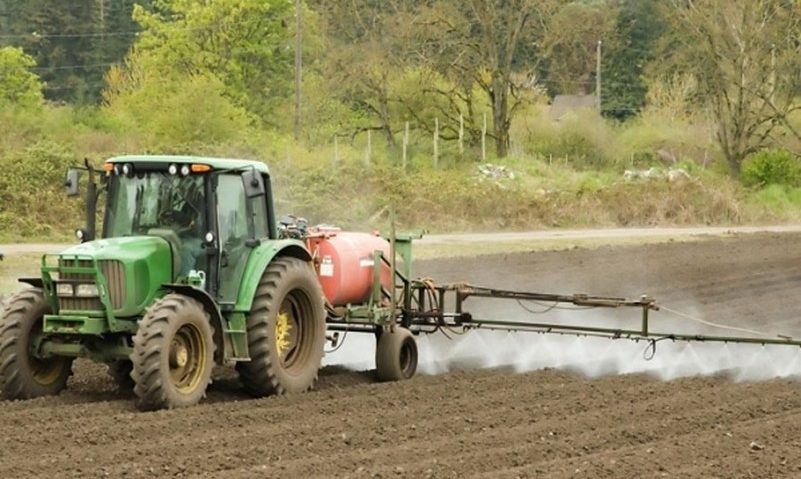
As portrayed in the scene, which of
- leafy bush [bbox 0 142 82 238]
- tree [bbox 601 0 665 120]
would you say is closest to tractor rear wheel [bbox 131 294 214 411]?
leafy bush [bbox 0 142 82 238]

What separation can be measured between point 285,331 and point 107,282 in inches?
76.7

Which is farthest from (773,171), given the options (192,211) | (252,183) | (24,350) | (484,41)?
(24,350)

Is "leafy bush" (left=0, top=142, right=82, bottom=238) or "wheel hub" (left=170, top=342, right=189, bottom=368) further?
"leafy bush" (left=0, top=142, right=82, bottom=238)

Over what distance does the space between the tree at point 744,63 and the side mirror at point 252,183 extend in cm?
3880

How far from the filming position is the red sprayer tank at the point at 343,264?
531 inches

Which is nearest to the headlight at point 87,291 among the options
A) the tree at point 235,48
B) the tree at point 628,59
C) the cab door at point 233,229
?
the cab door at point 233,229

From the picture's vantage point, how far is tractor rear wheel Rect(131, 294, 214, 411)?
10.9 meters

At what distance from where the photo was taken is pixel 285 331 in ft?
41.6

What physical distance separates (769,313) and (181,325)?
41.1 feet

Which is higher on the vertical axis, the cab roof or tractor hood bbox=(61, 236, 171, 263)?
the cab roof

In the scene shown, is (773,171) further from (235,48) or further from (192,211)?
(192,211)

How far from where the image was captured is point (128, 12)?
258 feet

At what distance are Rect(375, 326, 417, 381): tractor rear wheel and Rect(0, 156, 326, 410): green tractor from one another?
3.23 feet

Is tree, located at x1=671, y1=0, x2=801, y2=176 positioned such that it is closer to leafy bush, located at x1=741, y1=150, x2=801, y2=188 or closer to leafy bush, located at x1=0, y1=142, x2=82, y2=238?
leafy bush, located at x1=741, y1=150, x2=801, y2=188
